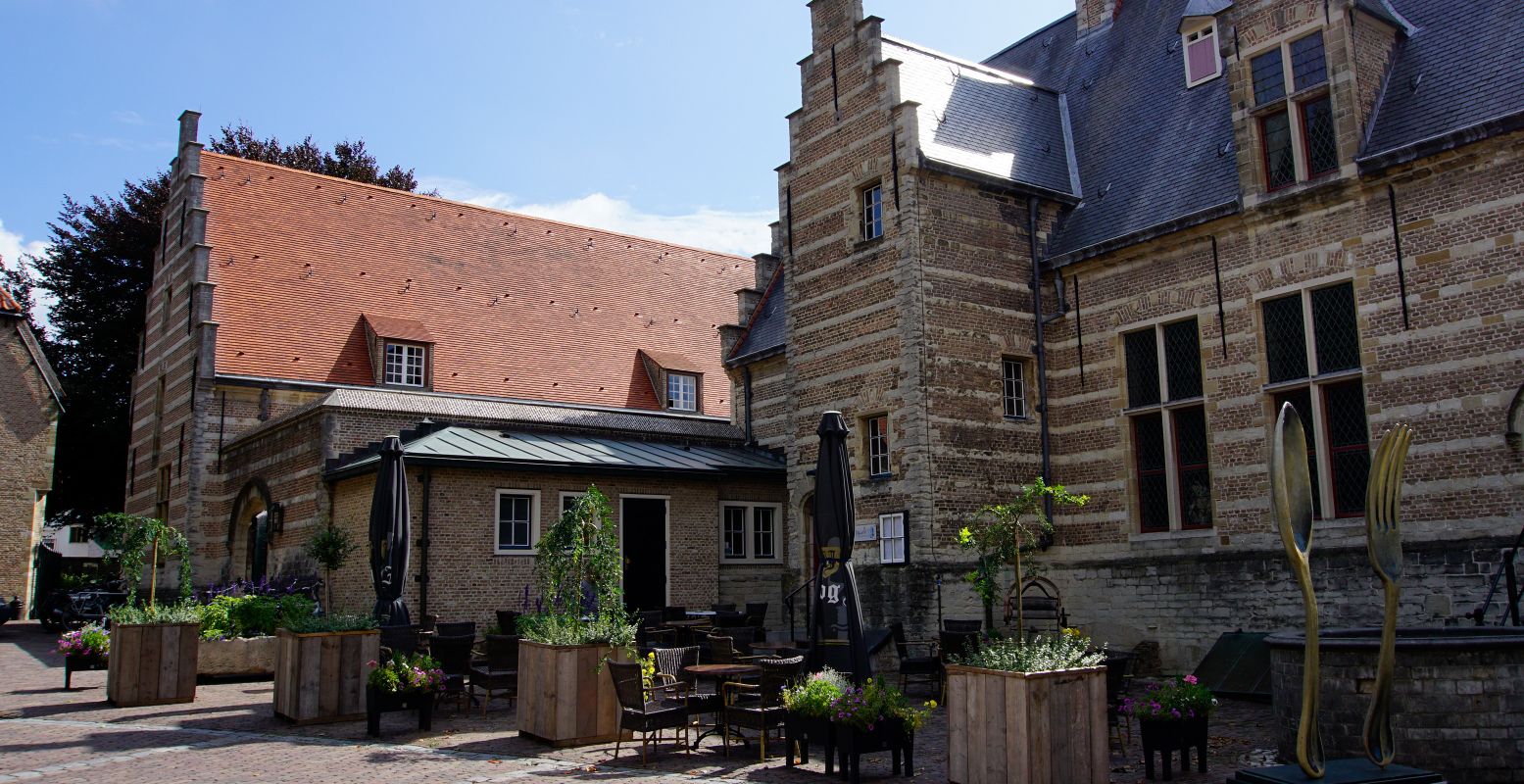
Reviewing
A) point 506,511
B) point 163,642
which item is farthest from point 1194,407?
point 163,642

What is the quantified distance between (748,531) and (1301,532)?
16.9 metres

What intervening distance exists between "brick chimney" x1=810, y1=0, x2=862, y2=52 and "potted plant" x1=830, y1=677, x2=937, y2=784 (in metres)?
13.0

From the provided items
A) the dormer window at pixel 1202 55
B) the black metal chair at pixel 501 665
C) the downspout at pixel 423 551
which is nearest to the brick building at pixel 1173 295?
the dormer window at pixel 1202 55

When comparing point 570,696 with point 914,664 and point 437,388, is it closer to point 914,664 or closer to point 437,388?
point 914,664

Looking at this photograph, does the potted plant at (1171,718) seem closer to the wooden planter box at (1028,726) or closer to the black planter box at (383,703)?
the wooden planter box at (1028,726)

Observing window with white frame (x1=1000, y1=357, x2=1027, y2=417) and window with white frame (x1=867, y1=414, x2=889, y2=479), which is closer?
window with white frame (x1=867, y1=414, x2=889, y2=479)

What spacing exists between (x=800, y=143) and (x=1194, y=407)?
8.00 metres

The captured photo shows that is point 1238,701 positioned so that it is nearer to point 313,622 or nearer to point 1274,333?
point 1274,333

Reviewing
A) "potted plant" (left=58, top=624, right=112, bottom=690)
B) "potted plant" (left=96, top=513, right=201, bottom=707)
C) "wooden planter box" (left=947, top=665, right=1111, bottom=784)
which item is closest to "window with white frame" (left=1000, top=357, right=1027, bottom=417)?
"wooden planter box" (left=947, top=665, right=1111, bottom=784)

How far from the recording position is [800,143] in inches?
775

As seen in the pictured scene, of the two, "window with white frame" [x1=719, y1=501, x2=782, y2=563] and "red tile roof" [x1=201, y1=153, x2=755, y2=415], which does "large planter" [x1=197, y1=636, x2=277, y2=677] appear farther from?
"red tile roof" [x1=201, y1=153, x2=755, y2=415]

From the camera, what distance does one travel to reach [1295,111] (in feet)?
49.0

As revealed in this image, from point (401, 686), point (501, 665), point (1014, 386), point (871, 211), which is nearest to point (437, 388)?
point (871, 211)

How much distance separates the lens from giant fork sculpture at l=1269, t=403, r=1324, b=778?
6.26m
